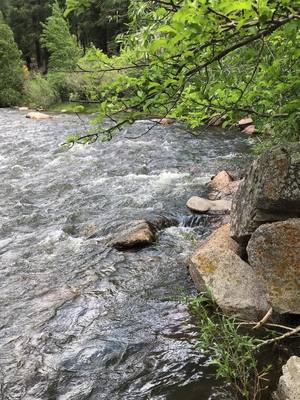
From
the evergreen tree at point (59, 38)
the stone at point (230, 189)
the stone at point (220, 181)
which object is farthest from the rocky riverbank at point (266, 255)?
→ the evergreen tree at point (59, 38)

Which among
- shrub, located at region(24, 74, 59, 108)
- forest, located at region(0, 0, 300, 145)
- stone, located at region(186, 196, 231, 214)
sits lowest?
shrub, located at region(24, 74, 59, 108)

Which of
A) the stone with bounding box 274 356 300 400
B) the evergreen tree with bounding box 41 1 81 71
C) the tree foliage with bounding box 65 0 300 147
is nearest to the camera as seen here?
the tree foliage with bounding box 65 0 300 147

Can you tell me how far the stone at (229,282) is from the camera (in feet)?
18.4

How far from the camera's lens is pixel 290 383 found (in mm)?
3953

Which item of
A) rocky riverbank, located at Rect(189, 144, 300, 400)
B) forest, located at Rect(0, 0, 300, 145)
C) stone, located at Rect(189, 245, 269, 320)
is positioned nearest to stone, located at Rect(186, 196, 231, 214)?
stone, located at Rect(189, 245, 269, 320)

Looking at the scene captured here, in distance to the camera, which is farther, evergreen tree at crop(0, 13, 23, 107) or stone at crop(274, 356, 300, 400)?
evergreen tree at crop(0, 13, 23, 107)

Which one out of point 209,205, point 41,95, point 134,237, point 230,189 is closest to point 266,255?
point 134,237

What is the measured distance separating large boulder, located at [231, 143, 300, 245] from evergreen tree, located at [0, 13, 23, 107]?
39.0 meters

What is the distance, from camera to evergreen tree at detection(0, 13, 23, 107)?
4197 centimetres

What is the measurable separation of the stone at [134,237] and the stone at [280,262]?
121 inches

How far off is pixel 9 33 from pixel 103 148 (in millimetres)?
32436

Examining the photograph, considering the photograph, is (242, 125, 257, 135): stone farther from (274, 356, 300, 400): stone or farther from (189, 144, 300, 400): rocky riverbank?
(274, 356, 300, 400): stone

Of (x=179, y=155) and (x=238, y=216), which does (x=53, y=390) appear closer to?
(x=238, y=216)

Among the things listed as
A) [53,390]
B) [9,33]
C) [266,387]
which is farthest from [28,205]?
[9,33]
